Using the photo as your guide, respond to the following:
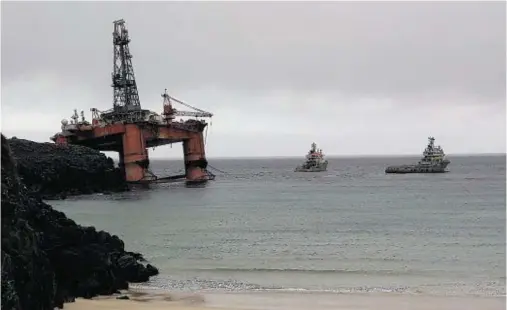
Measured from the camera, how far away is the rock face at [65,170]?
70.6 m

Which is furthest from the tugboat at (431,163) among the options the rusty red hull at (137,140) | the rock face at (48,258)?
the rock face at (48,258)

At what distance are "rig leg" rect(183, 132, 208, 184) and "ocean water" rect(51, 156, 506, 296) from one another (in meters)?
20.5

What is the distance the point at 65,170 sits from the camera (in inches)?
2975

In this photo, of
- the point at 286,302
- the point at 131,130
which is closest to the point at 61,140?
the point at 131,130

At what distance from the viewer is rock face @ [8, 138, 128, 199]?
232 ft

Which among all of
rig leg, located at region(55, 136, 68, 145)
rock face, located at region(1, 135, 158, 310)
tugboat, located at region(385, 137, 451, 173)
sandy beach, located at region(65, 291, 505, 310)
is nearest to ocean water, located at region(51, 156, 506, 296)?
sandy beach, located at region(65, 291, 505, 310)

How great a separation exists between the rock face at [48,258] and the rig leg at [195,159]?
2531 inches

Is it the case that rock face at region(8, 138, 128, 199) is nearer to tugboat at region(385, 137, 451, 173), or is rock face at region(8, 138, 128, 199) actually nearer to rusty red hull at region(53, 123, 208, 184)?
rusty red hull at region(53, 123, 208, 184)

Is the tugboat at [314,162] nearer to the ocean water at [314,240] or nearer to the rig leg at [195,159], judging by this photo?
the rig leg at [195,159]

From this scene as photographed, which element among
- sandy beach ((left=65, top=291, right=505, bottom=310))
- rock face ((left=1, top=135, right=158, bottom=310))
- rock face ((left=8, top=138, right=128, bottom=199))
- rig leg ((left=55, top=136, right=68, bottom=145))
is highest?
rig leg ((left=55, top=136, right=68, bottom=145))

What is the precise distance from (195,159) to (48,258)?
76.7 meters

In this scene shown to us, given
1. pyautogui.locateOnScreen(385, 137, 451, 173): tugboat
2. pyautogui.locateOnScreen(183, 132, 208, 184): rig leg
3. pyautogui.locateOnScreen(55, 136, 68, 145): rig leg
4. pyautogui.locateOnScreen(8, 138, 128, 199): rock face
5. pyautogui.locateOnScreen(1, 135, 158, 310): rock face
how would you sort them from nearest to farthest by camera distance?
pyautogui.locateOnScreen(1, 135, 158, 310): rock face, pyautogui.locateOnScreen(8, 138, 128, 199): rock face, pyautogui.locateOnScreen(55, 136, 68, 145): rig leg, pyautogui.locateOnScreen(183, 132, 208, 184): rig leg, pyautogui.locateOnScreen(385, 137, 451, 173): tugboat

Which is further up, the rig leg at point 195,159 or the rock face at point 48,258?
the rig leg at point 195,159

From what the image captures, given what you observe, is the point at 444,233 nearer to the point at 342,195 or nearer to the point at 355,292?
the point at 355,292
